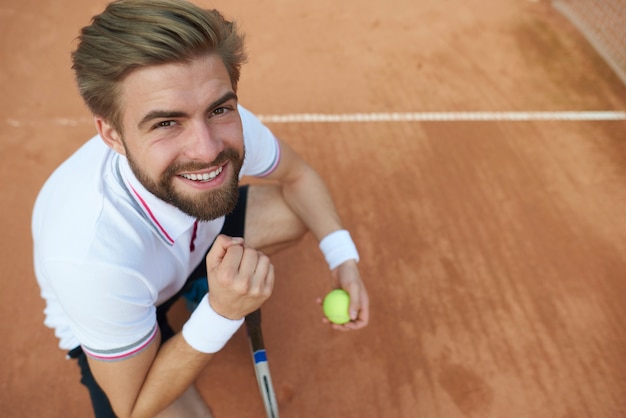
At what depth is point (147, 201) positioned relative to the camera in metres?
1.76

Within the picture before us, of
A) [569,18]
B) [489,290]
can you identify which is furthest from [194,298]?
[569,18]

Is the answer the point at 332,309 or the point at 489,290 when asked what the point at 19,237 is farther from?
the point at 489,290

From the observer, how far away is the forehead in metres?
1.59

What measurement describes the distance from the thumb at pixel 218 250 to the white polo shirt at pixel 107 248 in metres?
0.27

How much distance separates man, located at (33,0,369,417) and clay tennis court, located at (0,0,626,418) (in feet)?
2.48

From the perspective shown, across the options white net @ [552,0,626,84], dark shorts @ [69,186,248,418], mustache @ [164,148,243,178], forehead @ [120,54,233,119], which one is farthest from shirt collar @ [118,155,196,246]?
white net @ [552,0,626,84]

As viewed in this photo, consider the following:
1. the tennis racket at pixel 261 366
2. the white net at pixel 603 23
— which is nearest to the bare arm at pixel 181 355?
the tennis racket at pixel 261 366

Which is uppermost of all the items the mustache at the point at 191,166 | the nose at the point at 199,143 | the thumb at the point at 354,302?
the nose at the point at 199,143

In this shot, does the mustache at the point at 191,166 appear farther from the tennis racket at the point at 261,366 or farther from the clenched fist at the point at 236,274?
the tennis racket at the point at 261,366

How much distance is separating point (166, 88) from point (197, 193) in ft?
1.16

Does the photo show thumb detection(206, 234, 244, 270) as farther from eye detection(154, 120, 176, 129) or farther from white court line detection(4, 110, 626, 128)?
white court line detection(4, 110, 626, 128)

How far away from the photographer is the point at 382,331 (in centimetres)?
259

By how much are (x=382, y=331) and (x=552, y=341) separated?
793 mm

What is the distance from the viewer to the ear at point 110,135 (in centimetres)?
171
